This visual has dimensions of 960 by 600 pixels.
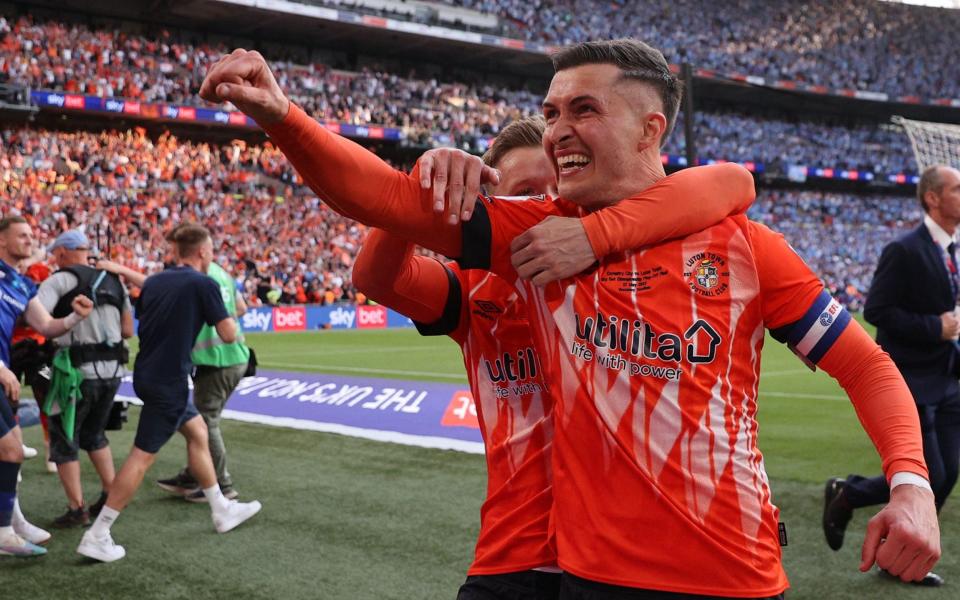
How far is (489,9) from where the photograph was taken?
149 feet

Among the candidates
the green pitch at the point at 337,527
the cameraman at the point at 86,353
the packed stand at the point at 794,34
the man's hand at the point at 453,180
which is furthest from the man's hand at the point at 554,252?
the packed stand at the point at 794,34

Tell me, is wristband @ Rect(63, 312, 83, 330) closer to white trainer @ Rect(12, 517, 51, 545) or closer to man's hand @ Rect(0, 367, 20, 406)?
man's hand @ Rect(0, 367, 20, 406)

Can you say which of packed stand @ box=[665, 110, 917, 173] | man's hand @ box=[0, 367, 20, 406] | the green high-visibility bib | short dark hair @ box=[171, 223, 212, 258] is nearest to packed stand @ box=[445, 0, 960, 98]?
packed stand @ box=[665, 110, 917, 173]

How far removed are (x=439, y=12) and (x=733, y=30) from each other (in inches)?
763

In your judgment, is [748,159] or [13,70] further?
[748,159]

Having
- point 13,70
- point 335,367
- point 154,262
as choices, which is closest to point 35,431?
point 335,367

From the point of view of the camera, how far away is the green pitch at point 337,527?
16.4 feet

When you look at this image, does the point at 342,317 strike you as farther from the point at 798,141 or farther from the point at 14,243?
the point at 798,141

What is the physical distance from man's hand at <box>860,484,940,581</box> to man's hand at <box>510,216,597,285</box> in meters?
0.77

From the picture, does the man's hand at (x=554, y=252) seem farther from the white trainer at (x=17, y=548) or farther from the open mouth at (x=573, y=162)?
the white trainer at (x=17, y=548)

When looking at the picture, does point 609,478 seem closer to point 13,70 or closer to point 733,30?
point 13,70

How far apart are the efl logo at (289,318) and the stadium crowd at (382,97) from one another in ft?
35.7

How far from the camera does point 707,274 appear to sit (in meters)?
1.98

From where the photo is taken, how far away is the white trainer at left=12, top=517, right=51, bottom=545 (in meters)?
5.93
